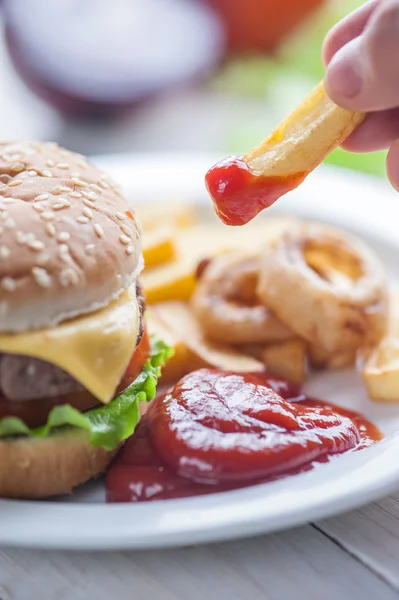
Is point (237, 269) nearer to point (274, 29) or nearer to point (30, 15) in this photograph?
point (30, 15)

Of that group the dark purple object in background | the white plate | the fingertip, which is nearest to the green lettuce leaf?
the white plate

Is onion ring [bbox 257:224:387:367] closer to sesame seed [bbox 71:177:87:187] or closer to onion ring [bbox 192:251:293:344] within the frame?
onion ring [bbox 192:251:293:344]

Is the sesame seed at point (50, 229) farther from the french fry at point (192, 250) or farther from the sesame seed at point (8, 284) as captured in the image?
the french fry at point (192, 250)

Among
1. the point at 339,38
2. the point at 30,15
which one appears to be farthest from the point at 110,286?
the point at 30,15

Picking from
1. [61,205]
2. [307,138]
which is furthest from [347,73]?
[61,205]

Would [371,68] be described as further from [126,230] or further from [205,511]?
[205,511]
